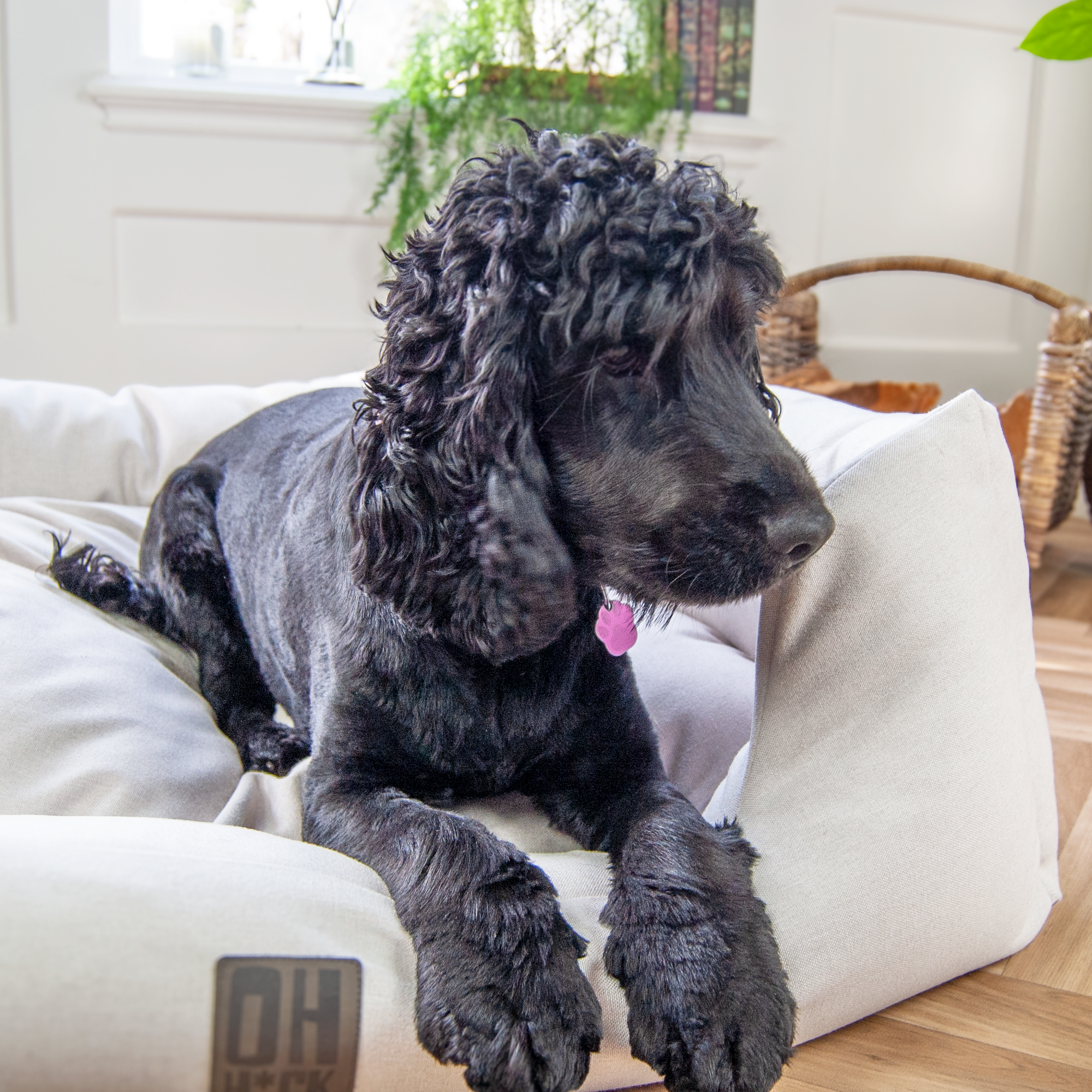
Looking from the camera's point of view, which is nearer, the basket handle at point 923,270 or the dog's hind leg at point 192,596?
the dog's hind leg at point 192,596

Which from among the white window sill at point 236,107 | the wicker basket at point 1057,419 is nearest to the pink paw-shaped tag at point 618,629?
the wicker basket at point 1057,419

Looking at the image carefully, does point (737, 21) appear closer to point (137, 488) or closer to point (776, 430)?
point (137, 488)

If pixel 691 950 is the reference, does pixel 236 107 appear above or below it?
above

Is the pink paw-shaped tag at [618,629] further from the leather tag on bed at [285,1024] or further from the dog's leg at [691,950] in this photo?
the leather tag on bed at [285,1024]

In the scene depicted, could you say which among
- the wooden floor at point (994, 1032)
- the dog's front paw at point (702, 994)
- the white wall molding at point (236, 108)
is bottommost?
the wooden floor at point (994, 1032)

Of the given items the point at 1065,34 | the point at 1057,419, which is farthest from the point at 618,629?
the point at 1057,419

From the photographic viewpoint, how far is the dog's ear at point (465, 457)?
1.26 metres

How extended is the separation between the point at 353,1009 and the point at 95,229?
13.3 feet

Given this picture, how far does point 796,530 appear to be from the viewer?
124 cm

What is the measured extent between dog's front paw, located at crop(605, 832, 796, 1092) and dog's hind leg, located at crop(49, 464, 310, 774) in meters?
1.08

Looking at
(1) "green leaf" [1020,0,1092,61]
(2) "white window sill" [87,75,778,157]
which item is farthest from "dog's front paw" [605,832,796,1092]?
(2) "white window sill" [87,75,778,157]

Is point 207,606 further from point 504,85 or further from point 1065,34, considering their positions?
point 504,85

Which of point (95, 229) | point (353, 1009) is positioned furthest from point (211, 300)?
point (353, 1009)

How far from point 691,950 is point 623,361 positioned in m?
0.69
